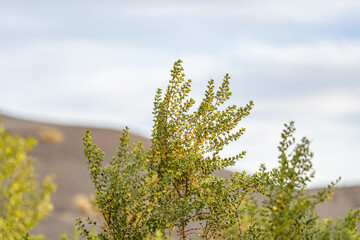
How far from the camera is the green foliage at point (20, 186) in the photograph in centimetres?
340

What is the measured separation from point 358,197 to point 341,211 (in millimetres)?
2180

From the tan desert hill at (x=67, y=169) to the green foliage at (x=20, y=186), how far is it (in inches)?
699

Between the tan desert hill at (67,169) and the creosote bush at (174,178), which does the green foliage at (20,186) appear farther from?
the tan desert hill at (67,169)

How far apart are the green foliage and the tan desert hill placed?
17763mm

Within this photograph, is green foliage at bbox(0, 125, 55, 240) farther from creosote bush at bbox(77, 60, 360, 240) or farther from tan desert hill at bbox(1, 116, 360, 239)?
tan desert hill at bbox(1, 116, 360, 239)

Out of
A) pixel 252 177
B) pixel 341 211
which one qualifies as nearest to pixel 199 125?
pixel 252 177

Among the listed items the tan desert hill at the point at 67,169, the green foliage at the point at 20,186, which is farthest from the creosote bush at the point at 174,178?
the tan desert hill at the point at 67,169

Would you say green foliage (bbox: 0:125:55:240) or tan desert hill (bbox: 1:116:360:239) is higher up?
tan desert hill (bbox: 1:116:360:239)

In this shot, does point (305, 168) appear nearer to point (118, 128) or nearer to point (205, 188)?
point (205, 188)

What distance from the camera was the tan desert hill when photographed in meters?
23.2

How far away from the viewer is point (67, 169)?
3005 cm

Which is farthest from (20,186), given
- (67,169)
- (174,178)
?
(67,169)

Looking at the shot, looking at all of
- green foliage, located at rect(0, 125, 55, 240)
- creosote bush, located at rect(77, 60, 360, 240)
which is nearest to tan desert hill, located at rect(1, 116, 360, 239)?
creosote bush, located at rect(77, 60, 360, 240)

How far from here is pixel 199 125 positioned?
6.25m
